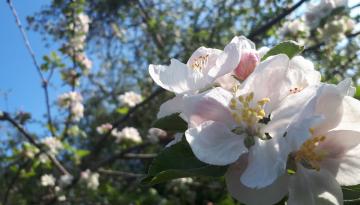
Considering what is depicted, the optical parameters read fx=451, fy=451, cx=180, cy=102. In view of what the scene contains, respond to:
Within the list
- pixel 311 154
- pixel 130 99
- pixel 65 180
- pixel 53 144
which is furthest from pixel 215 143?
pixel 130 99

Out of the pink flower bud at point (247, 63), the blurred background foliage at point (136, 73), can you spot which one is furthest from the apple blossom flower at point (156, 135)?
the pink flower bud at point (247, 63)

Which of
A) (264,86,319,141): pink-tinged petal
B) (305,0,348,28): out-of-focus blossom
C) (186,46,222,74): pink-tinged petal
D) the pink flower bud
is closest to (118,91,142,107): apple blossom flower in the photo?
(305,0,348,28): out-of-focus blossom

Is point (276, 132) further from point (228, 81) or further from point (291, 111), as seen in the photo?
point (228, 81)

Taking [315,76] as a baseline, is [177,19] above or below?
below

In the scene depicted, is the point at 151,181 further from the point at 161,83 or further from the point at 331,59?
the point at 331,59

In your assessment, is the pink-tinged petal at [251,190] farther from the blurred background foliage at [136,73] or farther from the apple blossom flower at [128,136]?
the apple blossom flower at [128,136]

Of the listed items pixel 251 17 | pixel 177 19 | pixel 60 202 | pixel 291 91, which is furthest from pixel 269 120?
pixel 177 19
